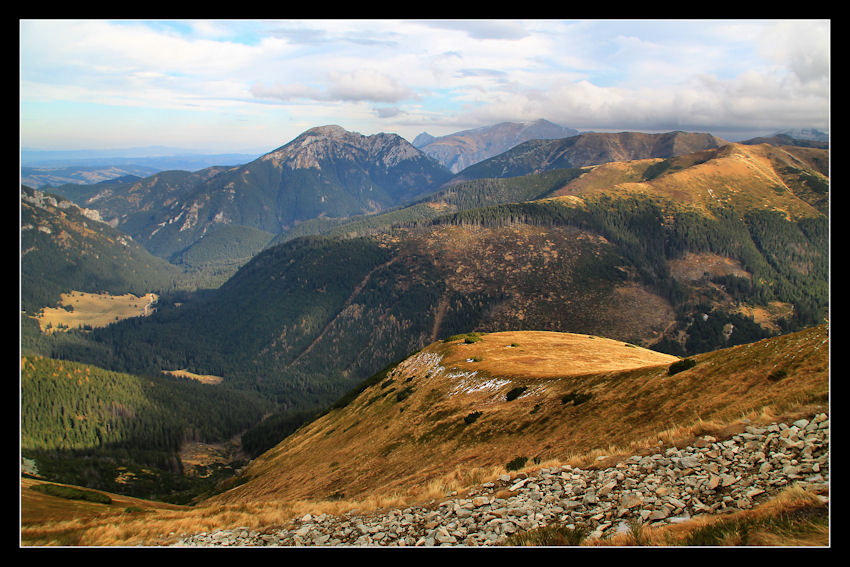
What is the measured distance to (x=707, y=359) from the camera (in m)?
28.8

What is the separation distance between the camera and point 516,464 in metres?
A: 23.0

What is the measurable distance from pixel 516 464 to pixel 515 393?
17255 mm

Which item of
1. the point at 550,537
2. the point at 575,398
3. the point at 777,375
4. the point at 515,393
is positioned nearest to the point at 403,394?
the point at 515,393

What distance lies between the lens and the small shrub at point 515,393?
39.5 metres

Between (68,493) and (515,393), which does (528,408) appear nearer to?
(515,393)

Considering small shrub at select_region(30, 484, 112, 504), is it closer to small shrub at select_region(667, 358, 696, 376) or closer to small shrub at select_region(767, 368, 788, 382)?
small shrub at select_region(667, 358, 696, 376)

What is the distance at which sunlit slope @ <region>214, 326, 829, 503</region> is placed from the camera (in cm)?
2064

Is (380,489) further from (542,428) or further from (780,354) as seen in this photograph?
(780,354)

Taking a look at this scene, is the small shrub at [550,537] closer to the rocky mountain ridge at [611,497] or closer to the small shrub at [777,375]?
the rocky mountain ridge at [611,497]

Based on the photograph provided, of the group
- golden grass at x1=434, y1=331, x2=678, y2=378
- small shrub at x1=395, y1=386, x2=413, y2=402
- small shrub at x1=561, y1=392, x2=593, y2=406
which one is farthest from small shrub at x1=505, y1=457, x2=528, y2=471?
small shrub at x1=395, y1=386, x2=413, y2=402

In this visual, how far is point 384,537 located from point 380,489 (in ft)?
Result: 48.1

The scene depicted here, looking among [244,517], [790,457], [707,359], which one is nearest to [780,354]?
[707,359]

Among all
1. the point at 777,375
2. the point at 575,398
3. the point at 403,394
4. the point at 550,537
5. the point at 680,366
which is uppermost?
the point at 777,375
